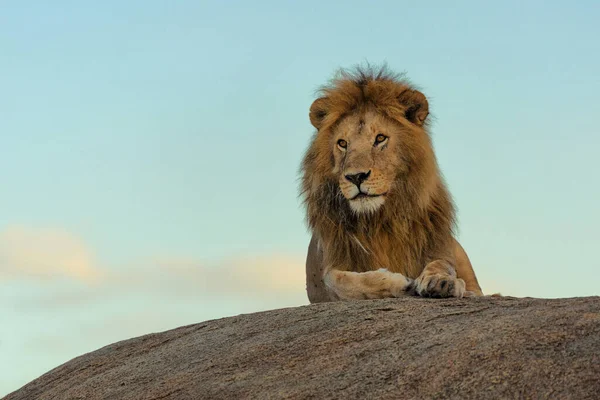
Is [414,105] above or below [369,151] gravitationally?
above

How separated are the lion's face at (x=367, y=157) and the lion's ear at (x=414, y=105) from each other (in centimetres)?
27

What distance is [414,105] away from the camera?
7605 mm

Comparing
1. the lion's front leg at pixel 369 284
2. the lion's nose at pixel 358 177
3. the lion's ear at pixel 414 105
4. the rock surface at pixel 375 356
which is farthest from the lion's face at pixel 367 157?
the rock surface at pixel 375 356

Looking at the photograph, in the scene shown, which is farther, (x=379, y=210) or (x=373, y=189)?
(x=379, y=210)

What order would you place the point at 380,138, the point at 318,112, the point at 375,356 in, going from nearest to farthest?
the point at 375,356
the point at 380,138
the point at 318,112

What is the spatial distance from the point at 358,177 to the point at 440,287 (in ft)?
3.30

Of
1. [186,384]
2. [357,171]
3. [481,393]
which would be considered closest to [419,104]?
[357,171]

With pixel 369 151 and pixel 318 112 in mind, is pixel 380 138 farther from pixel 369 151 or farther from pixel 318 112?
pixel 318 112

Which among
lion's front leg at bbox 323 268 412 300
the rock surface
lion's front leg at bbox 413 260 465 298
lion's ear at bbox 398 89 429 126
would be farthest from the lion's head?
the rock surface

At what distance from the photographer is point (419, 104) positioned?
762 centimetres

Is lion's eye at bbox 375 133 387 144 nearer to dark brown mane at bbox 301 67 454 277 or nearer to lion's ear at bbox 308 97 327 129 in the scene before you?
dark brown mane at bbox 301 67 454 277

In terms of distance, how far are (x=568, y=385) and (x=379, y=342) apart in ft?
4.09

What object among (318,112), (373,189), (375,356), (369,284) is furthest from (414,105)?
(375,356)

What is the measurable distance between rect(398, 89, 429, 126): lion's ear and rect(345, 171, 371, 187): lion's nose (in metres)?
0.88
